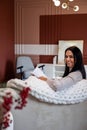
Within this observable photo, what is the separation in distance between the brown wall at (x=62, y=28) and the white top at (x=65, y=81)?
4458 mm

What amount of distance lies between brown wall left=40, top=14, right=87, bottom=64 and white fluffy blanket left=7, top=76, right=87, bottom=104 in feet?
15.1

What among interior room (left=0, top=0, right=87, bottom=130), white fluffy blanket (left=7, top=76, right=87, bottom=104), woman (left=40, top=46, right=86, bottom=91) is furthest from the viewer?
interior room (left=0, top=0, right=87, bottom=130)

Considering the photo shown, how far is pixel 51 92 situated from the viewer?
1.98 metres

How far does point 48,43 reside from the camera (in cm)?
692

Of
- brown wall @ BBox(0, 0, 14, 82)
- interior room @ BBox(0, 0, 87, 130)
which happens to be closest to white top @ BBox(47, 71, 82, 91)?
interior room @ BBox(0, 0, 87, 130)

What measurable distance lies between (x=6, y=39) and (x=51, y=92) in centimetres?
477

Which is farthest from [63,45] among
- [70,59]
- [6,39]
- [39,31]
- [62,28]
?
[70,59]

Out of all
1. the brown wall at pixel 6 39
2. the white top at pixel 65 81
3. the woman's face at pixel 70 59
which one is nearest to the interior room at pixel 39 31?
the brown wall at pixel 6 39

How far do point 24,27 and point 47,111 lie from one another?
210 inches

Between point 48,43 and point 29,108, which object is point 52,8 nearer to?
point 48,43

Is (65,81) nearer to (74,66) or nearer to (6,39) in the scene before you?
(74,66)

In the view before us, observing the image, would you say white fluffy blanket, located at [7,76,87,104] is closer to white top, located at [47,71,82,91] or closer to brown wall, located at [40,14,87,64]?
white top, located at [47,71,82,91]

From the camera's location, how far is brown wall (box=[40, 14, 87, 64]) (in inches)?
260

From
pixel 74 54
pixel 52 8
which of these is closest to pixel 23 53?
pixel 52 8
